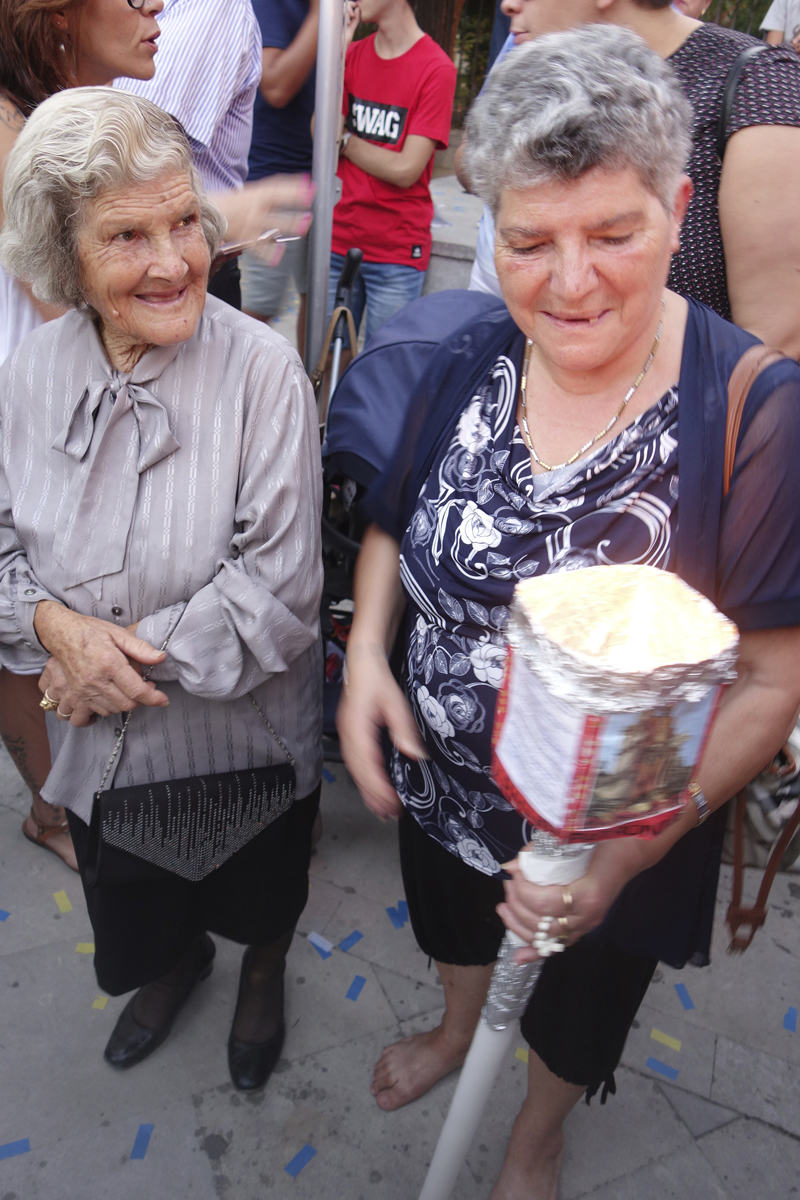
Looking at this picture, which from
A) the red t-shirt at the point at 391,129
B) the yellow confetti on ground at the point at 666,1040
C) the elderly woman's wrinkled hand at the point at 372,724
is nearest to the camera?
the elderly woman's wrinkled hand at the point at 372,724

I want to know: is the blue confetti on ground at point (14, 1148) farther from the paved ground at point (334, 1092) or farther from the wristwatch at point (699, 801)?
the wristwatch at point (699, 801)

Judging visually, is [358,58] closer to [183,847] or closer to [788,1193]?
[183,847]

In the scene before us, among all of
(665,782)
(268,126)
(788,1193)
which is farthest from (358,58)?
(788,1193)

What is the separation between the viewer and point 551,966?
171 cm

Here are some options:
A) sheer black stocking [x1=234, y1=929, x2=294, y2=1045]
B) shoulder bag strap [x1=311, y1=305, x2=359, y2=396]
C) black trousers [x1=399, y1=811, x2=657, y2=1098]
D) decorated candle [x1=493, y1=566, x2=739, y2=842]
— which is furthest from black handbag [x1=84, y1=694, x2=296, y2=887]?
shoulder bag strap [x1=311, y1=305, x2=359, y2=396]

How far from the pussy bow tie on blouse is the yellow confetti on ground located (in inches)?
79.2

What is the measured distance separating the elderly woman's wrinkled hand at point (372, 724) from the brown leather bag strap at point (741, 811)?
0.58 metres

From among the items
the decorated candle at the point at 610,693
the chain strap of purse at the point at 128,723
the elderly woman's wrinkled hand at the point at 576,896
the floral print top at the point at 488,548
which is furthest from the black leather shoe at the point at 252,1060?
the decorated candle at the point at 610,693

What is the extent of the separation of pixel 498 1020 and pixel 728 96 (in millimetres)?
1750

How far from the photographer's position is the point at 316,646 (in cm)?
207

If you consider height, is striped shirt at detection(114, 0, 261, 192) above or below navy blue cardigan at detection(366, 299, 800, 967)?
above

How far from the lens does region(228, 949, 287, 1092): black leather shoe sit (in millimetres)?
2254

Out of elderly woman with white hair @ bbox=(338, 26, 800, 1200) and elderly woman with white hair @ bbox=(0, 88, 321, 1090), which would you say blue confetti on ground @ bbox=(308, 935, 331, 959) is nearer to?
elderly woman with white hair @ bbox=(0, 88, 321, 1090)

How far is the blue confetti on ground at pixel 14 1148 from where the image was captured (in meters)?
2.09
